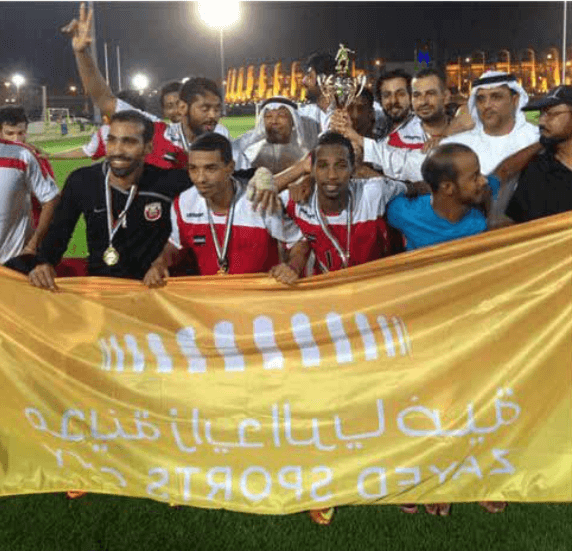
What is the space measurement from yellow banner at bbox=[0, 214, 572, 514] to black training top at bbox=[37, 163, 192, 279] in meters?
0.49

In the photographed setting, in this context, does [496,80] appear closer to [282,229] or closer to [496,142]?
[496,142]

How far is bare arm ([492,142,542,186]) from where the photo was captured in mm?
4391

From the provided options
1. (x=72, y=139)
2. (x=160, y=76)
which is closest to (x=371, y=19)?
(x=160, y=76)

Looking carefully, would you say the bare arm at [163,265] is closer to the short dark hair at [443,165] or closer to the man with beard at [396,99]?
the short dark hair at [443,165]

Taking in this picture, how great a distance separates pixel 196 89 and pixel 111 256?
190 centimetres

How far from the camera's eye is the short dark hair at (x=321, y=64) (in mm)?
6929

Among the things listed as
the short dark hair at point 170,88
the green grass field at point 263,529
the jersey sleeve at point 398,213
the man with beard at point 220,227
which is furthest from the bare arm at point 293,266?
the short dark hair at point 170,88

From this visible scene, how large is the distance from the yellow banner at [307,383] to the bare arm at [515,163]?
39.8 inches

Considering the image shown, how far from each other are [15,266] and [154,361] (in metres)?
0.98

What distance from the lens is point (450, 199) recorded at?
3.92 metres

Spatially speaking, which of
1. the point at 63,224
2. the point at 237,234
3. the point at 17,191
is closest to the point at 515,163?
the point at 237,234

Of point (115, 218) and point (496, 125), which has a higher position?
point (496, 125)

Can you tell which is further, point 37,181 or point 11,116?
point 11,116

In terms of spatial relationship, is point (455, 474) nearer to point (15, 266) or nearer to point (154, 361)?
point (154, 361)
